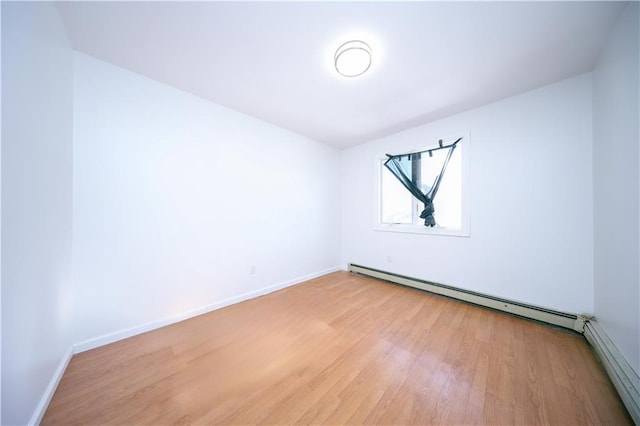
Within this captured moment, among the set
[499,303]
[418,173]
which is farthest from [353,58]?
[499,303]

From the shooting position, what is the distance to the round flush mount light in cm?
151

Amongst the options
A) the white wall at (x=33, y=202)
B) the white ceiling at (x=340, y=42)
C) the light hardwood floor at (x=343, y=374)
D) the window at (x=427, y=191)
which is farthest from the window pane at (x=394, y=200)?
the white wall at (x=33, y=202)

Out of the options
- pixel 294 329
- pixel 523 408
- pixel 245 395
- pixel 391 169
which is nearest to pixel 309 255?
pixel 294 329

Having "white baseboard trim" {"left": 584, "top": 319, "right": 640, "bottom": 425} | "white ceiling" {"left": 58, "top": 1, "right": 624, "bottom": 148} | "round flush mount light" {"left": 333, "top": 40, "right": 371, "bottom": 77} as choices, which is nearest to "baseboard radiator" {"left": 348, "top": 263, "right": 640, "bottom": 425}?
"white baseboard trim" {"left": 584, "top": 319, "right": 640, "bottom": 425}

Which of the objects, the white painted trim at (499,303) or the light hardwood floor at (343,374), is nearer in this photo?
the light hardwood floor at (343,374)

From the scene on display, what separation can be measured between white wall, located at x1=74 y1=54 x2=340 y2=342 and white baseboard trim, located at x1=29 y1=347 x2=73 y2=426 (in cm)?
18

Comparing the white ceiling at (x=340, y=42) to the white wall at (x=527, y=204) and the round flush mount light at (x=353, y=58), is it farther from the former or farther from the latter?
the white wall at (x=527, y=204)

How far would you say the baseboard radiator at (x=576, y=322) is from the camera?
43.5 inches

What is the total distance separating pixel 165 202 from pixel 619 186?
371 cm

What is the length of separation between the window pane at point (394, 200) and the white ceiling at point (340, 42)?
1.28m

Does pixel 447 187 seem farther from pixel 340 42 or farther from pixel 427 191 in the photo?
pixel 340 42

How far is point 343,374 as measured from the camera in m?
1.34

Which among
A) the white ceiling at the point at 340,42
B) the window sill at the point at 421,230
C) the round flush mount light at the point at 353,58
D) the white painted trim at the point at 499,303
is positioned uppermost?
the white ceiling at the point at 340,42

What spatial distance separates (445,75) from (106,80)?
3041 mm
